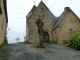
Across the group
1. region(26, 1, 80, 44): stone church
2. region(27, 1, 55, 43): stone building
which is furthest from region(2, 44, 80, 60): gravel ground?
region(27, 1, 55, 43): stone building

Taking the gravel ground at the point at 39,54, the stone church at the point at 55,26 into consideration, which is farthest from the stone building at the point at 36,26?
the gravel ground at the point at 39,54

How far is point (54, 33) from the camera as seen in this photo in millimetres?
34188

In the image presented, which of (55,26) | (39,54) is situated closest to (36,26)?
(55,26)

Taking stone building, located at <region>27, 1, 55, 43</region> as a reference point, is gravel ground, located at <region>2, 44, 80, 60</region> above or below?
below

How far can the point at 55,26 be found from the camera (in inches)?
1359

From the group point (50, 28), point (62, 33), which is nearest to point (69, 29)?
point (62, 33)

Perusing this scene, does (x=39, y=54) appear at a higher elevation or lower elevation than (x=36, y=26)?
lower

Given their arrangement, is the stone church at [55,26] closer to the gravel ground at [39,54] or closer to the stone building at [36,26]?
the stone building at [36,26]

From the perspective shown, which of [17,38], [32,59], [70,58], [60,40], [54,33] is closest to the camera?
[32,59]

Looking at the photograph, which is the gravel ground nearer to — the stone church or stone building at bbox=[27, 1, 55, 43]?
the stone church

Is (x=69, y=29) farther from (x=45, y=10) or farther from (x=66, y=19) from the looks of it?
(x=45, y=10)

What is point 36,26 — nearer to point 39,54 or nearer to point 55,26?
point 55,26

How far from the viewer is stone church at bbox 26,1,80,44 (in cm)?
3145

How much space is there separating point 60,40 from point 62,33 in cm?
149
